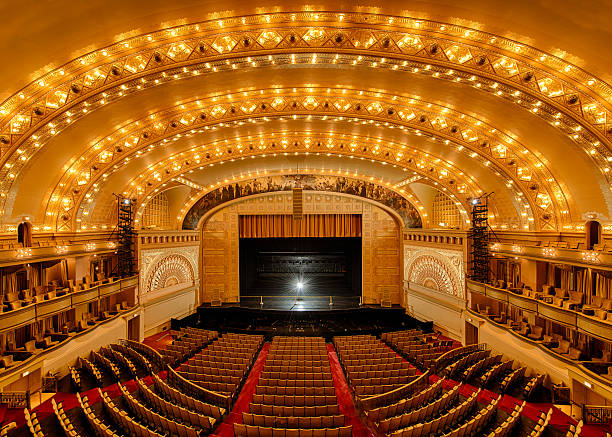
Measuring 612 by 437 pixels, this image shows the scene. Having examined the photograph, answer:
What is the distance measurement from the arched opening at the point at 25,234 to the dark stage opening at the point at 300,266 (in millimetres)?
13298

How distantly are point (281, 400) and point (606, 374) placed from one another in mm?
9522

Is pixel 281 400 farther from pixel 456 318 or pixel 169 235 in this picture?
pixel 169 235

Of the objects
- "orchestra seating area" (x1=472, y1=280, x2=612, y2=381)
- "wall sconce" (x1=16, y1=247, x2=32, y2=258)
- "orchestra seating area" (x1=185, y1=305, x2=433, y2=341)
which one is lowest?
"orchestra seating area" (x1=185, y1=305, x2=433, y2=341)

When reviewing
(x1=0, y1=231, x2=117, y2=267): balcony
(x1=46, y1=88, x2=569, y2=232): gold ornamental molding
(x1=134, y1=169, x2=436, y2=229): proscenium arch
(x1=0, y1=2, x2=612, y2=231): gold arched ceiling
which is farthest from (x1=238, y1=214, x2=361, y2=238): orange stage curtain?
(x1=46, y1=88, x2=569, y2=232): gold ornamental molding

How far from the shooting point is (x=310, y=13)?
7531mm

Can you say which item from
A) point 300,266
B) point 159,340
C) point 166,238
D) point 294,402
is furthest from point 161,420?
point 300,266

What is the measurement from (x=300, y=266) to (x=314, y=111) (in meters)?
15.8

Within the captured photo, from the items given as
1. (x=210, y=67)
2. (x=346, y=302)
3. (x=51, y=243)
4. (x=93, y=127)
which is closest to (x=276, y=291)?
(x=346, y=302)

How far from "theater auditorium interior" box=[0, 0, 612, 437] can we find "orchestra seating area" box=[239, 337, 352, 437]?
0.07 metres

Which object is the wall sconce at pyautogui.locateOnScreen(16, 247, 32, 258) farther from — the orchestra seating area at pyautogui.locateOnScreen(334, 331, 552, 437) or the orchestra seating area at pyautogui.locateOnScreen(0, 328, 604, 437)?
the orchestra seating area at pyautogui.locateOnScreen(334, 331, 552, 437)

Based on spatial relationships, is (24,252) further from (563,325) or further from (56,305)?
(563,325)

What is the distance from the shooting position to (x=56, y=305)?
40.9 ft

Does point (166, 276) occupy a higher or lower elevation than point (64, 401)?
higher

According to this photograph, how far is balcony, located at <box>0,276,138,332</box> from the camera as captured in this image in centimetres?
1046
